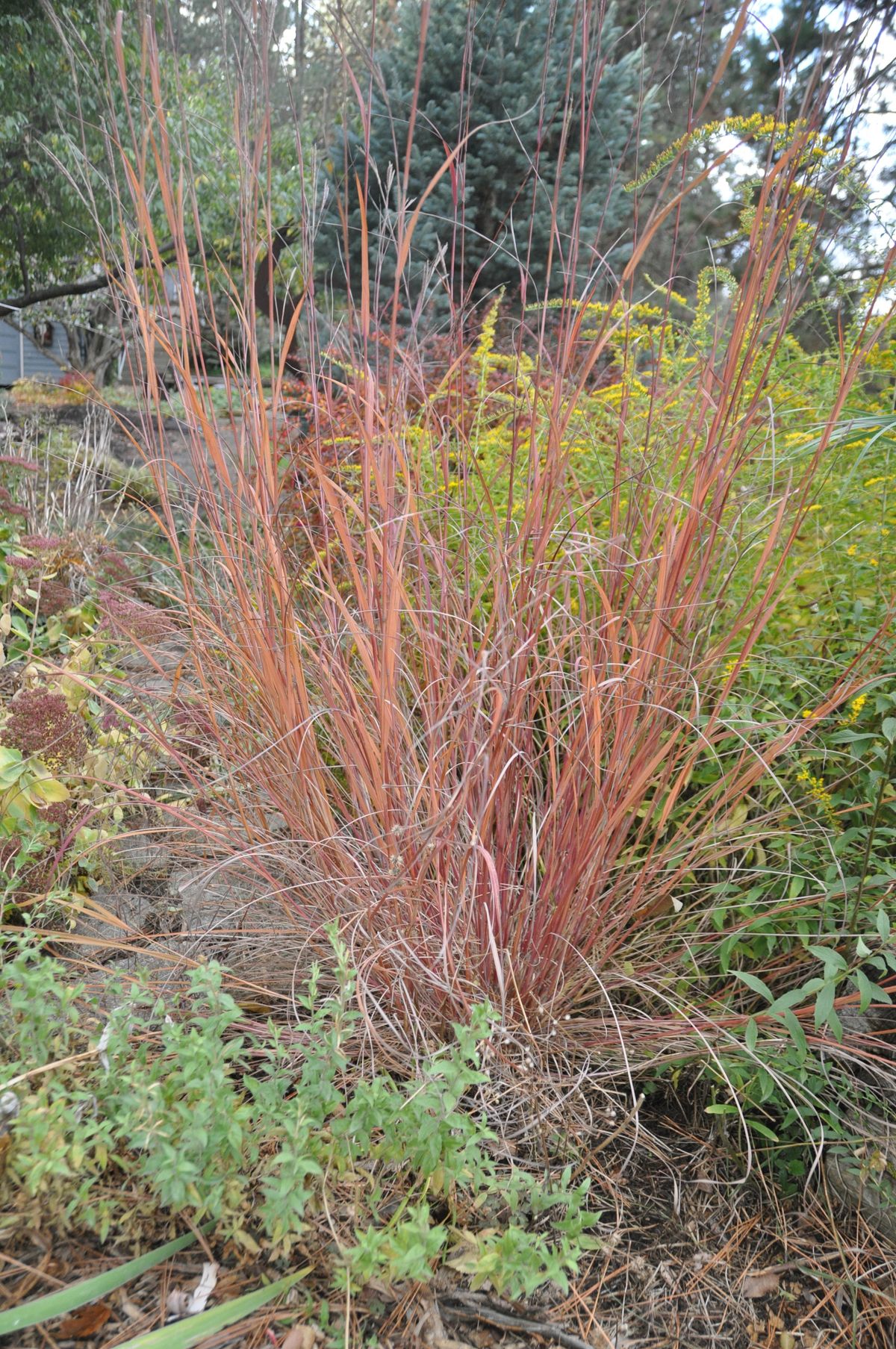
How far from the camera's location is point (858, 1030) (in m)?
1.56

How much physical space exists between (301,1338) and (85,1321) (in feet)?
0.98

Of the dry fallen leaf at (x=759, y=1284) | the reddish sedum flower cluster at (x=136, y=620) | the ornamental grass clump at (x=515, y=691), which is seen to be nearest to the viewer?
the dry fallen leaf at (x=759, y=1284)

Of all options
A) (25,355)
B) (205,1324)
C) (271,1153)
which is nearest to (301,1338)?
(205,1324)

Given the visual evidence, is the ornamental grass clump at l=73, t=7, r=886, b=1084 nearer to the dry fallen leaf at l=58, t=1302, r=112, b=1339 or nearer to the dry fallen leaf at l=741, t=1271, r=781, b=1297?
the dry fallen leaf at l=741, t=1271, r=781, b=1297

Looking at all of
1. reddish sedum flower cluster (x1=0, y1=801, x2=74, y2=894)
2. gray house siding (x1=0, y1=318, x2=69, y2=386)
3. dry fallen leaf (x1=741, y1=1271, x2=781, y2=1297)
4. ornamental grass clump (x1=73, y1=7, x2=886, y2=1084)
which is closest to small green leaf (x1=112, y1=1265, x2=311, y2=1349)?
ornamental grass clump (x1=73, y1=7, x2=886, y2=1084)

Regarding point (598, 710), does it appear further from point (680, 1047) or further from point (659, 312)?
point (659, 312)

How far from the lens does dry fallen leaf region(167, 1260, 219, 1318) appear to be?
116 cm

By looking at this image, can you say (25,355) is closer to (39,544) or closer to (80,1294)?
(39,544)

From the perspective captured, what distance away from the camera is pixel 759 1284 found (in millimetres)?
1350

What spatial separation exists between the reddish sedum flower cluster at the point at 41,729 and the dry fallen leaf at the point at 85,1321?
42.9 inches

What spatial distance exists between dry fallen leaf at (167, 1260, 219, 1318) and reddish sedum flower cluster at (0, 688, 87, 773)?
A: 1.12 m

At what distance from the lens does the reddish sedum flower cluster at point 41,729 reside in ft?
6.40

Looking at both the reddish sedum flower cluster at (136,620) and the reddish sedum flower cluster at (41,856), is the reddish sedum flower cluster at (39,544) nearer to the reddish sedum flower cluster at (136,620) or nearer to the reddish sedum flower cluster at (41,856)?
the reddish sedum flower cluster at (136,620)

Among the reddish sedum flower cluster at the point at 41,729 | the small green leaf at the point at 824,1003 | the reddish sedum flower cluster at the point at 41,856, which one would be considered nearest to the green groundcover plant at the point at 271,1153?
the small green leaf at the point at 824,1003
